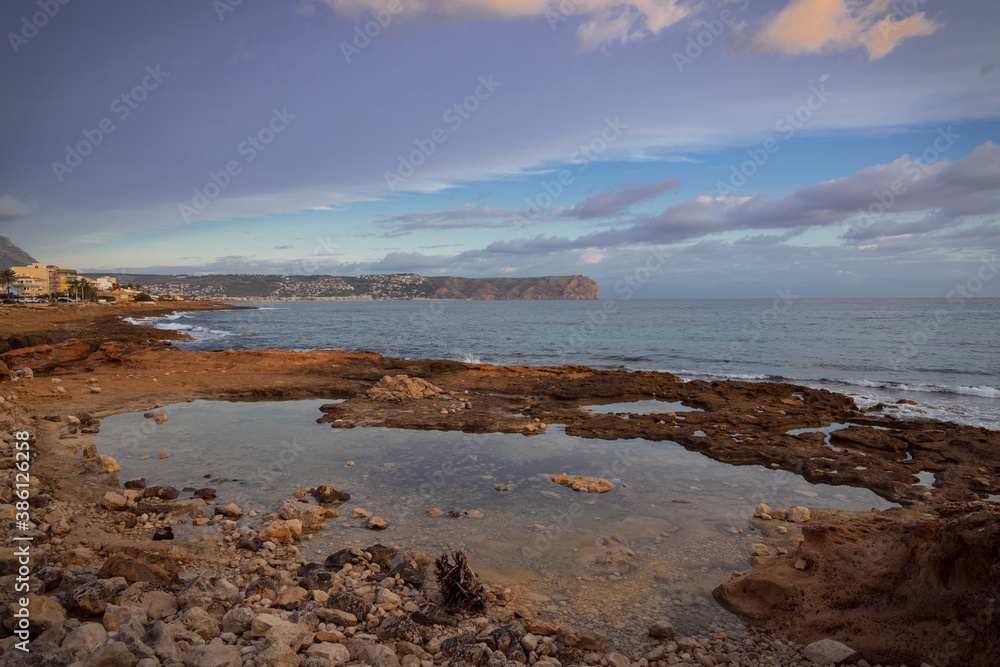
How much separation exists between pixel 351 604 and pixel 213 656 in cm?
154

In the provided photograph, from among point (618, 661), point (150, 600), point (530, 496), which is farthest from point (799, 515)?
point (150, 600)

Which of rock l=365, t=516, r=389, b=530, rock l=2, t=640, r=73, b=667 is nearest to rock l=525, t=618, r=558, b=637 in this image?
rock l=365, t=516, r=389, b=530

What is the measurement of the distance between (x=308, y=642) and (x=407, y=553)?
2361 mm

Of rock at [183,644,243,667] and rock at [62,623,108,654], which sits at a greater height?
rock at [62,623,108,654]

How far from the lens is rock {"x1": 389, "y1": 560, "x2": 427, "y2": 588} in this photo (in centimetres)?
646

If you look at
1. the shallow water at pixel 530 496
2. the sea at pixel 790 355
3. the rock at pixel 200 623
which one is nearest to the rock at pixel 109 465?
the shallow water at pixel 530 496

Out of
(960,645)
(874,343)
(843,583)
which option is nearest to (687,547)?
(843,583)

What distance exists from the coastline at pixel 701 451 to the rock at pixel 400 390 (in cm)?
52

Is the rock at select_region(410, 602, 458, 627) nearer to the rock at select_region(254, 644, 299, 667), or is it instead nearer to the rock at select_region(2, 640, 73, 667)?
the rock at select_region(254, 644, 299, 667)

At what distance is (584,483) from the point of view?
33.8 feet

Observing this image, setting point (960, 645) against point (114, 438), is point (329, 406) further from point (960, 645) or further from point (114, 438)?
point (960, 645)

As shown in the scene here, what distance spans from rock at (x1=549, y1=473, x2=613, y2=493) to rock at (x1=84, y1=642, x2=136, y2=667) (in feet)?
24.7

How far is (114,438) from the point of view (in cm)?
1299

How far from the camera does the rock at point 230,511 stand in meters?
8.41
